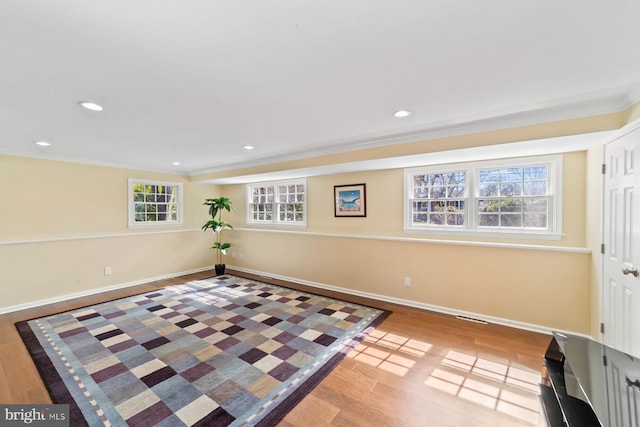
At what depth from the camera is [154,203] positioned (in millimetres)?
5422

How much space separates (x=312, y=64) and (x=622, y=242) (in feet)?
9.46

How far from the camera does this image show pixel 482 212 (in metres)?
3.44

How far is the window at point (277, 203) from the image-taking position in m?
5.27

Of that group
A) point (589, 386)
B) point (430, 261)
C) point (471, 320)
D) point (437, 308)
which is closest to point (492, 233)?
point (430, 261)

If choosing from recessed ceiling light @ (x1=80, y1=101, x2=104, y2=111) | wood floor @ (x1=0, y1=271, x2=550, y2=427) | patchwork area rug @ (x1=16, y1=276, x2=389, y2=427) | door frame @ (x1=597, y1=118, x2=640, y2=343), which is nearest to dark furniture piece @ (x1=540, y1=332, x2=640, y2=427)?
wood floor @ (x1=0, y1=271, x2=550, y2=427)

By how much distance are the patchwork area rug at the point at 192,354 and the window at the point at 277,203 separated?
1.80m

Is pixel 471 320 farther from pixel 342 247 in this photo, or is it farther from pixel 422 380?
pixel 342 247

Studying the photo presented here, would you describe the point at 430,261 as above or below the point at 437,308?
above

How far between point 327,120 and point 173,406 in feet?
8.95

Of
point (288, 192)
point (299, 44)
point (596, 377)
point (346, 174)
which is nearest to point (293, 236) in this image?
point (288, 192)

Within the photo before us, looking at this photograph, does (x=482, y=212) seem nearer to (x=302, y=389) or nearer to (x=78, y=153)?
(x=302, y=389)

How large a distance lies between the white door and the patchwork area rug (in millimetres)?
2172

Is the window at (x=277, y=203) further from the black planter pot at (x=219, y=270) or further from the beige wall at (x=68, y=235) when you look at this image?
the beige wall at (x=68, y=235)

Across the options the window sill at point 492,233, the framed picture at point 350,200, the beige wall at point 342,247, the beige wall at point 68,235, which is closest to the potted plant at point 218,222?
the beige wall at point 342,247
